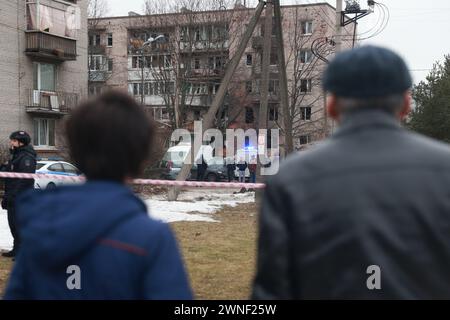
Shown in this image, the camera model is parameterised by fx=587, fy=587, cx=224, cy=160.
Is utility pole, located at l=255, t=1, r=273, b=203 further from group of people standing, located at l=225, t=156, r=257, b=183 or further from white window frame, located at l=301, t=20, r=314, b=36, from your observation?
white window frame, located at l=301, t=20, r=314, b=36

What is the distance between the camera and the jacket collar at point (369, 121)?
1840mm

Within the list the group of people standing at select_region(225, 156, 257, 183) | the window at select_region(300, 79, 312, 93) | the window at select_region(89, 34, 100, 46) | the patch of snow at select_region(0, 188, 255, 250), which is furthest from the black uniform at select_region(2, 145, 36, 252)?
the window at select_region(89, 34, 100, 46)

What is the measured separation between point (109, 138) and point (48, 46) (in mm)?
30717

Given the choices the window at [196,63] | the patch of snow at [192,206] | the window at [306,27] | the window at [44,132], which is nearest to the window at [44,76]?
Answer: the window at [44,132]

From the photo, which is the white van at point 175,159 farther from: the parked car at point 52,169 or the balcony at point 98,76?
the balcony at point 98,76

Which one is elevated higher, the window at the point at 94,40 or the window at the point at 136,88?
the window at the point at 94,40

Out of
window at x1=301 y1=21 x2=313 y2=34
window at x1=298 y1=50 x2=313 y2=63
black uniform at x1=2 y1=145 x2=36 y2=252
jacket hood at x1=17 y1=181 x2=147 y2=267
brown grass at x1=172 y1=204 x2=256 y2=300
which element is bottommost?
brown grass at x1=172 y1=204 x2=256 y2=300

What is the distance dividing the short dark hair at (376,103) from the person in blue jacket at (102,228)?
0.64 meters

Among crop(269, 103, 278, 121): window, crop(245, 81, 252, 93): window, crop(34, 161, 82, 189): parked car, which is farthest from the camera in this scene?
crop(269, 103, 278, 121): window

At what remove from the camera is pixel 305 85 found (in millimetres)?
42688

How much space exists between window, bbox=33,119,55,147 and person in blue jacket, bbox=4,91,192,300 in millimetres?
31527

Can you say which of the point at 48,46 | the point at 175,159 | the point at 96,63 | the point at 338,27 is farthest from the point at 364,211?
the point at 96,63

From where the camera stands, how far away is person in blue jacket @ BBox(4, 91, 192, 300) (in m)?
1.70
